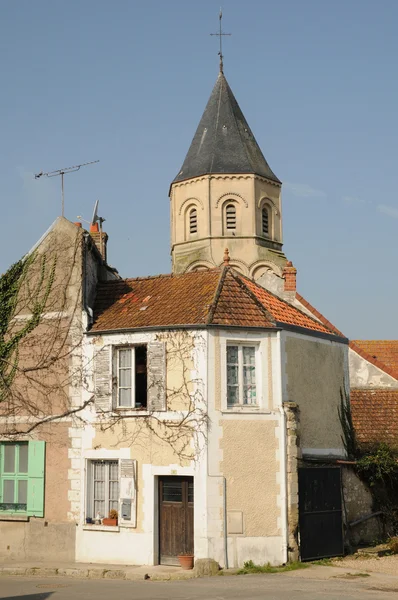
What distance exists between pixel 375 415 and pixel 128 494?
8.67 meters

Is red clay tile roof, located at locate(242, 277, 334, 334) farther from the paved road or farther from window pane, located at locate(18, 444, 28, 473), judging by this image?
window pane, located at locate(18, 444, 28, 473)

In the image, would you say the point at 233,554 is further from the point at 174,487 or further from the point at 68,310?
the point at 68,310

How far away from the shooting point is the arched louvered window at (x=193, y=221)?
44156 mm

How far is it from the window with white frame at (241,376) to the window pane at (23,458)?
5116 millimetres

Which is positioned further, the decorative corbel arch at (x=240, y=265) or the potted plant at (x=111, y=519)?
the decorative corbel arch at (x=240, y=265)

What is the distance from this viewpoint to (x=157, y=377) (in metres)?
18.3

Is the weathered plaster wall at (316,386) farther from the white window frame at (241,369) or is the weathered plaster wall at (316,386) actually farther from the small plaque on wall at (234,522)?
the small plaque on wall at (234,522)

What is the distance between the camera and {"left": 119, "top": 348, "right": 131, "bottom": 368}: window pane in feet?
62.2

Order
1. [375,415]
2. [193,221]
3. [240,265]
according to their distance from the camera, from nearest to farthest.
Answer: [375,415] → [240,265] → [193,221]

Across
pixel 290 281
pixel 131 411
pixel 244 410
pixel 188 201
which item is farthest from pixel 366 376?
pixel 188 201

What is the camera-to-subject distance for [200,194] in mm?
43906

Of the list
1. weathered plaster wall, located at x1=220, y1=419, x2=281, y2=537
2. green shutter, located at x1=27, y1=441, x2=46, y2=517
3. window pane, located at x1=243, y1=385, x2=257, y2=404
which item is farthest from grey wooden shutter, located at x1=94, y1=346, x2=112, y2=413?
window pane, located at x1=243, y1=385, x2=257, y2=404

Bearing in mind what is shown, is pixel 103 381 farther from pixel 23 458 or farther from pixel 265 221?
pixel 265 221

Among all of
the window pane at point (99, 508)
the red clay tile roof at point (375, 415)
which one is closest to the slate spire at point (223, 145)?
the red clay tile roof at point (375, 415)
